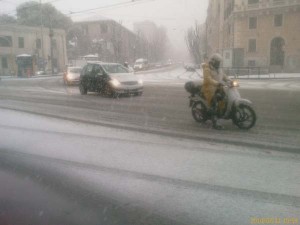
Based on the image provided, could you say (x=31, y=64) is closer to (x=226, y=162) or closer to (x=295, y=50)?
(x=295, y=50)

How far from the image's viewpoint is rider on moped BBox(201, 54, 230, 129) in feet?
23.6

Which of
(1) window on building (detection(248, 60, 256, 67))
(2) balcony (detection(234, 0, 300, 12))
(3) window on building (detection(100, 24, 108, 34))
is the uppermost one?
(3) window on building (detection(100, 24, 108, 34))

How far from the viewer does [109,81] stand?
14414 mm

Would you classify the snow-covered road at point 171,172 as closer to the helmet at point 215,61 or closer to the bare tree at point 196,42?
the helmet at point 215,61

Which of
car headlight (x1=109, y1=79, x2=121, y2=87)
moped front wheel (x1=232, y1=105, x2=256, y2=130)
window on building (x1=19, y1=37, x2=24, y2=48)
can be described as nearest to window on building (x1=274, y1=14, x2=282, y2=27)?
car headlight (x1=109, y1=79, x2=121, y2=87)

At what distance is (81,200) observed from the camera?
3.77 m

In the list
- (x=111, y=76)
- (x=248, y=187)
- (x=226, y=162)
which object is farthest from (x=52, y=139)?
(x=111, y=76)

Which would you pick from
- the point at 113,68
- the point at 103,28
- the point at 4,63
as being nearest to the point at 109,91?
the point at 113,68

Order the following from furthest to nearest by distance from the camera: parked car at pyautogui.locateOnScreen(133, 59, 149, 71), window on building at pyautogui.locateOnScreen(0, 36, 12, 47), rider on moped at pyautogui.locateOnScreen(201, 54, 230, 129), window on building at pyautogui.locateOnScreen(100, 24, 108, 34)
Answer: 1. window on building at pyautogui.locateOnScreen(100, 24, 108, 34)
2. parked car at pyautogui.locateOnScreen(133, 59, 149, 71)
3. window on building at pyautogui.locateOnScreen(0, 36, 12, 47)
4. rider on moped at pyautogui.locateOnScreen(201, 54, 230, 129)

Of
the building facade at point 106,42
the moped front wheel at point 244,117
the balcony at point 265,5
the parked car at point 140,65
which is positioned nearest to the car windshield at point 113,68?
the moped front wheel at point 244,117

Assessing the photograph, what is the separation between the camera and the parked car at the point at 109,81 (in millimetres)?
14273

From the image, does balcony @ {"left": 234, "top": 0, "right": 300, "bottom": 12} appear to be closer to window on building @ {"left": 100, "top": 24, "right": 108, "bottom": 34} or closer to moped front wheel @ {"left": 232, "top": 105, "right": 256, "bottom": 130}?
moped front wheel @ {"left": 232, "top": 105, "right": 256, "bottom": 130}

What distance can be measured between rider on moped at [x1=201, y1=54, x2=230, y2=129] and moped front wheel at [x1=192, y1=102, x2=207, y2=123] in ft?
1.48

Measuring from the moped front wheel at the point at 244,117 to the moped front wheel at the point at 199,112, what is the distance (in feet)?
2.87
